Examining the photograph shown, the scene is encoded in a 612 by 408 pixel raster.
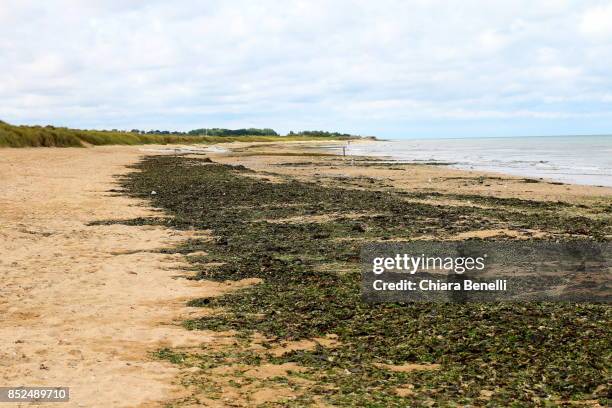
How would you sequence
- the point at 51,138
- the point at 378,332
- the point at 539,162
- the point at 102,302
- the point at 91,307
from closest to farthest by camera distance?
the point at 378,332 → the point at 91,307 → the point at 102,302 → the point at 539,162 → the point at 51,138

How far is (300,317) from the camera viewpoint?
28.7 ft

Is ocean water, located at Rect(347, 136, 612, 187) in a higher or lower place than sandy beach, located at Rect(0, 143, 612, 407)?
higher

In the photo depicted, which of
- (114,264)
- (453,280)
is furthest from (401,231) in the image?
(114,264)

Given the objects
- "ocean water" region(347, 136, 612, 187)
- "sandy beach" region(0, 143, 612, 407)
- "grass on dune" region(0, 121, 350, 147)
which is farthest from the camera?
"grass on dune" region(0, 121, 350, 147)

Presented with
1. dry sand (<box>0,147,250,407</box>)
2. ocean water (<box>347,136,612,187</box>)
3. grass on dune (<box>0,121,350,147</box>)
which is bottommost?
dry sand (<box>0,147,250,407</box>)

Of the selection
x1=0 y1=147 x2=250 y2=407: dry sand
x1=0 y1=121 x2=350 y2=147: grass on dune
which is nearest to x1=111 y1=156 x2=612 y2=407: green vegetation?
x1=0 y1=147 x2=250 y2=407: dry sand

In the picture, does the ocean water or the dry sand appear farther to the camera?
the ocean water

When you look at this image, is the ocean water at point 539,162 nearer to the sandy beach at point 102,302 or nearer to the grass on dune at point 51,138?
the sandy beach at point 102,302

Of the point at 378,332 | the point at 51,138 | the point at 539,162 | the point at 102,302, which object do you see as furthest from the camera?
the point at 51,138

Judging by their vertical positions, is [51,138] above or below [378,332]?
above

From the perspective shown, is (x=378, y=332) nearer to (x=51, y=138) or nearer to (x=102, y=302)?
(x=102, y=302)

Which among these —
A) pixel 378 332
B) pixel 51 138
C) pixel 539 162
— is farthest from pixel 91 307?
pixel 51 138

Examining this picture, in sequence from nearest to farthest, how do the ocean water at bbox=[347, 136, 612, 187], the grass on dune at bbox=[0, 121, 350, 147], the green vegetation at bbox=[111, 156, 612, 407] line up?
the green vegetation at bbox=[111, 156, 612, 407] → the ocean water at bbox=[347, 136, 612, 187] → the grass on dune at bbox=[0, 121, 350, 147]

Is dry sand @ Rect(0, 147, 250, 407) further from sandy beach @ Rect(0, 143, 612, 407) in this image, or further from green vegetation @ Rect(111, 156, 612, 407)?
green vegetation @ Rect(111, 156, 612, 407)
